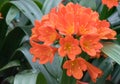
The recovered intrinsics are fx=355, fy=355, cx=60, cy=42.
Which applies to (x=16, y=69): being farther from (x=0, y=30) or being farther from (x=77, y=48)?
(x=77, y=48)

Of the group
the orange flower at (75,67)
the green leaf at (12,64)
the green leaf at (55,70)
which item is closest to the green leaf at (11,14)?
the green leaf at (12,64)

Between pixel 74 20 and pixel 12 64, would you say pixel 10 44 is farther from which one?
pixel 74 20

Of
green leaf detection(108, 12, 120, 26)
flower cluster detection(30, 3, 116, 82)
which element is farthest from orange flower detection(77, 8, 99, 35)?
green leaf detection(108, 12, 120, 26)

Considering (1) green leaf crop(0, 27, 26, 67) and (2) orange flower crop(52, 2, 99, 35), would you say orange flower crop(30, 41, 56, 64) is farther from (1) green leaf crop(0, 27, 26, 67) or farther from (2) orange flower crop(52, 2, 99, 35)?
(1) green leaf crop(0, 27, 26, 67)

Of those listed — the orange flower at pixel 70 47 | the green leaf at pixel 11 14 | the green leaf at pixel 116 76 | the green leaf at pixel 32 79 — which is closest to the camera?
the orange flower at pixel 70 47

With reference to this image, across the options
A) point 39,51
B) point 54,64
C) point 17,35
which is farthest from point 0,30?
point 39,51

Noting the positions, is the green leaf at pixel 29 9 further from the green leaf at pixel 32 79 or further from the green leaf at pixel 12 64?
the green leaf at pixel 32 79
